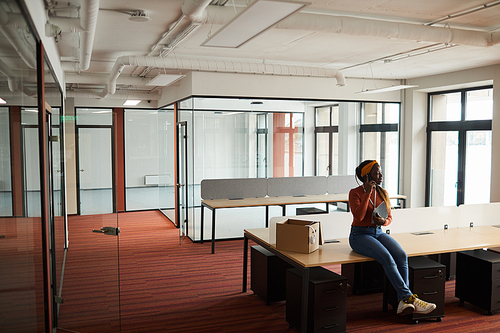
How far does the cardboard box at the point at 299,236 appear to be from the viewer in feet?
12.3

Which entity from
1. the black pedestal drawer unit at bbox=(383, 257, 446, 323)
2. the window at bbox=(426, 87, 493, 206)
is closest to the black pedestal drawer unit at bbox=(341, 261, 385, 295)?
the black pedestal drawer unit at bbox=(383, 257, 446, 323)

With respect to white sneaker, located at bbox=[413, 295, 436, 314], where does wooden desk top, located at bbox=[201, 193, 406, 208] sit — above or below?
above

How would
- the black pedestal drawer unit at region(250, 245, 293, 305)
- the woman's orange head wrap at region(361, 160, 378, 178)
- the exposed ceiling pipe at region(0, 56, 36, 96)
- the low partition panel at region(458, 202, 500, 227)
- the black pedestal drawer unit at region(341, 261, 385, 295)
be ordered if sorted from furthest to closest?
the low partition panel at region(458, 202, 500, 227) → the black pedestal drawer unit at region(341, 261, 385, 295) → the black pedestal drawer unit at region(250, 245, 293, 305) → the woman's orange head wrap at region(361, 160, 378, 178) → the exposed ceiling pipe at region(0, 56, 36, 96)

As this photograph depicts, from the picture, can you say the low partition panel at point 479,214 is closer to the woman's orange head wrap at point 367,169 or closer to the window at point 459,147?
the woman's orange head wrap at point 367,169

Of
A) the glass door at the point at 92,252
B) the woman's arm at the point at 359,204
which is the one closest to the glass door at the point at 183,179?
the glass door at the point at 92,252

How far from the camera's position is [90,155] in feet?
11.6

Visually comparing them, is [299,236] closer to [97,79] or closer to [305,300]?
[305,300]

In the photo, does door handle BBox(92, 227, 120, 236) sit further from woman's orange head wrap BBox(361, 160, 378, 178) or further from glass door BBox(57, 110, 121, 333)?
woman's orange head wrap BBox(361, 160, 378, 178)

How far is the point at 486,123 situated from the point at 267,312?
5.15 m

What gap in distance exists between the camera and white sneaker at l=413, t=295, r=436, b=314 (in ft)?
12.3

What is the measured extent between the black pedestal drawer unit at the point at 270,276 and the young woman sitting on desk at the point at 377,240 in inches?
31.1

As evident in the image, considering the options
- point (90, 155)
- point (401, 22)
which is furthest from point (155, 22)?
point (401, 22)

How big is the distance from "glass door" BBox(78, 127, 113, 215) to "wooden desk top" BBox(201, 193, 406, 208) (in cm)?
286

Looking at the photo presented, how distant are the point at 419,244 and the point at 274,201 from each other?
2.94 m
